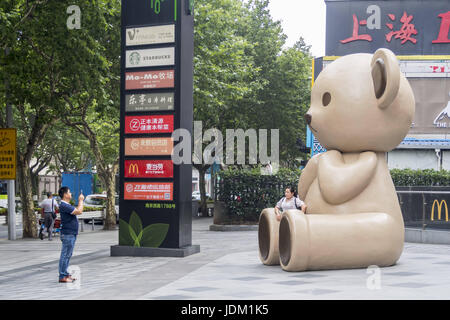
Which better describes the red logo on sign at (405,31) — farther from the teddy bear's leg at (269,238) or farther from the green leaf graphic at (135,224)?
the teddy bear's leg at (269,238)

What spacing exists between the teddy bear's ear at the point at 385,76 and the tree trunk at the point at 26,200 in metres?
13.1

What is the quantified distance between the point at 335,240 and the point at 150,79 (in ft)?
18.2

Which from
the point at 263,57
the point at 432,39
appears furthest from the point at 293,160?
the point at 432,39

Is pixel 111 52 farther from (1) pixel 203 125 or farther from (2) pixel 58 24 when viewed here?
(1) pixel 203 125

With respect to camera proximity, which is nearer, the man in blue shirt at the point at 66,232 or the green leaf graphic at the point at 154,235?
the man in blue shirt at the point at 66,232

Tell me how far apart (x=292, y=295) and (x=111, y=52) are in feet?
40.4

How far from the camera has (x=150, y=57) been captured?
41.3ft

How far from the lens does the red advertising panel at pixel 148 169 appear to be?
12266 millimetres

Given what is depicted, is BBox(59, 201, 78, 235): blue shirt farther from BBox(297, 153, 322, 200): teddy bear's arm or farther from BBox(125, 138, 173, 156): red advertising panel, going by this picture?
BBox(297, 153, 322, 200): teddy bear's arm

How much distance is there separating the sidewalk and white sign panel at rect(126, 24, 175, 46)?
4.62m

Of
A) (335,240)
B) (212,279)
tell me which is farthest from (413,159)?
(212,279)

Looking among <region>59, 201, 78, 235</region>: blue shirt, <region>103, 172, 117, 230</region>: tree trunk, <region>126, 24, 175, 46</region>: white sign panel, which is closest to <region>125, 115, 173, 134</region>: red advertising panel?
<region>126, 24, 175, 46</region>: white sign panel

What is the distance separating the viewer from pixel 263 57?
29.2 meters

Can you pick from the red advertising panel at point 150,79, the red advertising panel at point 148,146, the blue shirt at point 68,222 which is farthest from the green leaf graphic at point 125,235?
the blue shirt at point 68,222
